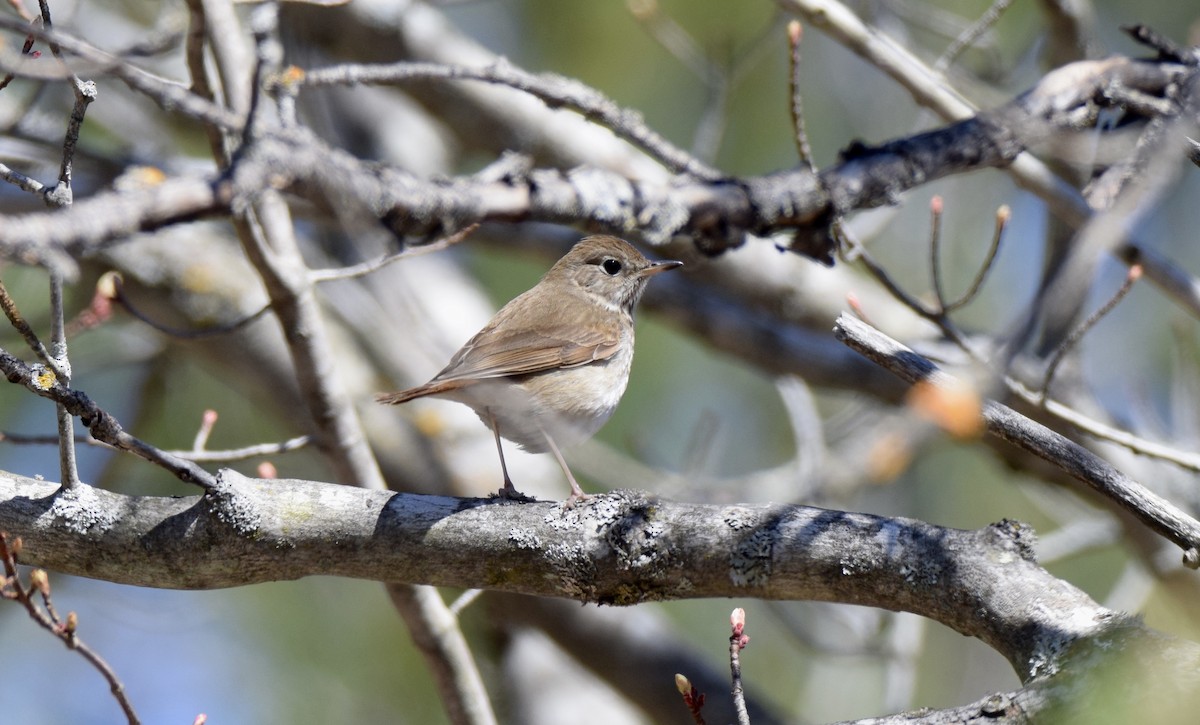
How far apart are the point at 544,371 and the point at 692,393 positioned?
4.70 metres

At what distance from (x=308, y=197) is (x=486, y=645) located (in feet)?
14.2

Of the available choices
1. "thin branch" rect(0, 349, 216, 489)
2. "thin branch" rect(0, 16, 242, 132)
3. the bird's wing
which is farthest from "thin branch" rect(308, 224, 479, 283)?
"thin branch" rect(0, 16, 242, 132)

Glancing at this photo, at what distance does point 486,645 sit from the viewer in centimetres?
607

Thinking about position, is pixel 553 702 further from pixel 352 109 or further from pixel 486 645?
pixel 352 109

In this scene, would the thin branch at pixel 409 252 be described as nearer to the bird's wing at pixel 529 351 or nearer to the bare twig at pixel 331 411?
the bare twig at pixel 331 411

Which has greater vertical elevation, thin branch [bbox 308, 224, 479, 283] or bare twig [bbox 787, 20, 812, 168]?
bare twig [bbox 787, 20, 812, 168]

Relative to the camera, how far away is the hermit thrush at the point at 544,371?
3.88 meters

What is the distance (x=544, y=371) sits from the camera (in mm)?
4141

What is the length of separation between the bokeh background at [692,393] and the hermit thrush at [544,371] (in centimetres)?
95

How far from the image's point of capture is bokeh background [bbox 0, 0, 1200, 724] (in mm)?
5695

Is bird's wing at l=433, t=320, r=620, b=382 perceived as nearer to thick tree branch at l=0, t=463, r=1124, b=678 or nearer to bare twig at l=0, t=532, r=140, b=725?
thick tree branch at l=0, t=463, r=1124, b=678

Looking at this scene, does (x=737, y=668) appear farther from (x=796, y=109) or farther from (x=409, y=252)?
(x=796, y=109)

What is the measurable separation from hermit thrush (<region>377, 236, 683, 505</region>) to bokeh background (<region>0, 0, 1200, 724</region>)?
0.95 metres

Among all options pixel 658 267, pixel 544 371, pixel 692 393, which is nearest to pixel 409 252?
pixel 544 371
